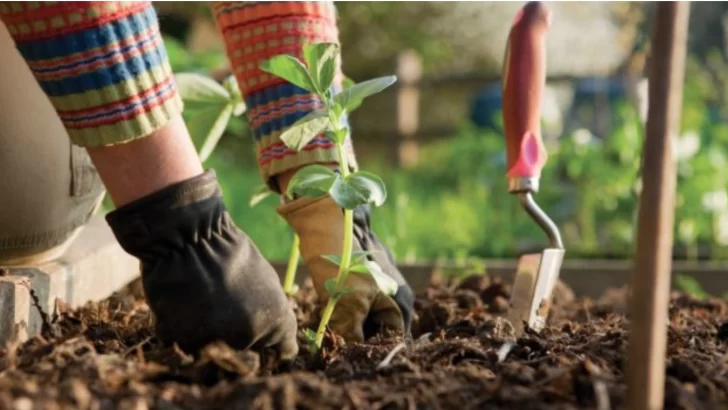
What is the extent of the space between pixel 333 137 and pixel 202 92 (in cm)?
52

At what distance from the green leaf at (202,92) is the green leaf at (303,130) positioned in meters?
0.54

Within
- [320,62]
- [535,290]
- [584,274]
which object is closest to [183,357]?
[320,62]

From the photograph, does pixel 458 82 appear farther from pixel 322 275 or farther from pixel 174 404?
pixel 174 404

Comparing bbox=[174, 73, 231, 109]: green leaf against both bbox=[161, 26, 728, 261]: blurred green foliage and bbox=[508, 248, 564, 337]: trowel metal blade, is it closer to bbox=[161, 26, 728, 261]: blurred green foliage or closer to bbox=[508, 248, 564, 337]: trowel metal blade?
bbox=[508, 248, 564, 337]: trowel metal blade

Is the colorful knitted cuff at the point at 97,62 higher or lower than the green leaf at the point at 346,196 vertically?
higher

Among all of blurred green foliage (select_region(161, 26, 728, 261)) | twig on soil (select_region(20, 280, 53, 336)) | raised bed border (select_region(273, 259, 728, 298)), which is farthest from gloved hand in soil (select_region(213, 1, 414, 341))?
blurred green foliage (select_region(161, 26, 728, 261))

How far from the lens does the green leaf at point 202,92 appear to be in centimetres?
166

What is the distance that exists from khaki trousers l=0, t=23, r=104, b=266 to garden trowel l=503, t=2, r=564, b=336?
70 cm

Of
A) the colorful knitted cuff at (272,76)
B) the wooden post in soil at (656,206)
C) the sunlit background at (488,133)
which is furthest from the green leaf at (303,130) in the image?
the sunlit background at (488,133)

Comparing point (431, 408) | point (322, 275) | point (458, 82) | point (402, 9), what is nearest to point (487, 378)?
point (431, 408)

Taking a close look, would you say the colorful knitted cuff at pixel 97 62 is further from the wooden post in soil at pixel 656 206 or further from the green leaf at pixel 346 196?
the wooden post in soil at pixel 656 206

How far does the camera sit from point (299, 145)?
1.15m

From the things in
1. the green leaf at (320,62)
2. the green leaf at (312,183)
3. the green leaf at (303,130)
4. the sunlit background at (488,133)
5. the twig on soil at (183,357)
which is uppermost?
the green leaf at (320,62)

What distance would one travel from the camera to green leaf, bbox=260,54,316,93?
1165 millimetres
